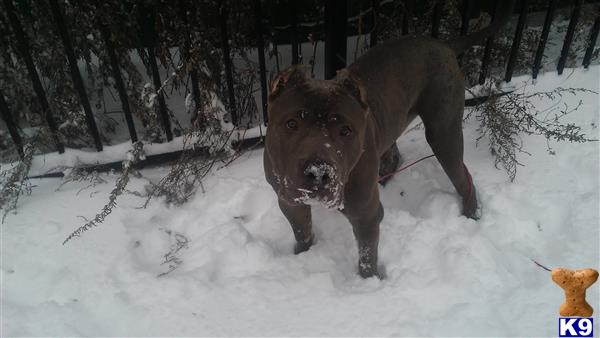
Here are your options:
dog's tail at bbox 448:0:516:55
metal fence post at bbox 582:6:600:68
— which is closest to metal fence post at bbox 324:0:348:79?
dog's tail at bbox 448:0:516:55

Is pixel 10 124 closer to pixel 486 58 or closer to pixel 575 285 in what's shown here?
pixel 575 285

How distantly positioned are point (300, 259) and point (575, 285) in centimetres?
170

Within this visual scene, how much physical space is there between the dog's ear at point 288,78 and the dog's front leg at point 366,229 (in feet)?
2.25

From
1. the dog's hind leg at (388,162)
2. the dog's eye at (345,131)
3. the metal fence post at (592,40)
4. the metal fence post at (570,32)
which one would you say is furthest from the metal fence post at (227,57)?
the metal fence post at (592,40)

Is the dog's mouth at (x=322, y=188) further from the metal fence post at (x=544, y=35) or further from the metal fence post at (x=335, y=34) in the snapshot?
the metal fence post at (x=544, y=35)

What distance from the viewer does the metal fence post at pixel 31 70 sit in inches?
110

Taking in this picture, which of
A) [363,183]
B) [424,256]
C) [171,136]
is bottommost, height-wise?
[424,256]

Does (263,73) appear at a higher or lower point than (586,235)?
higher

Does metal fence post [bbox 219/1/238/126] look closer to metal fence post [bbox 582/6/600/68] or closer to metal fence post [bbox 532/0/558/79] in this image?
metal fence post [bbox 532/0/558/79]

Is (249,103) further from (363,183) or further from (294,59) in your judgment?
(363,183)

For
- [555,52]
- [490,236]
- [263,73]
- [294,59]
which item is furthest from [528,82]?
[263,73]

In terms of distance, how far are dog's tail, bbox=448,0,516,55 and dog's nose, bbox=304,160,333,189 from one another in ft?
5.24

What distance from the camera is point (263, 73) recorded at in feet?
11.3

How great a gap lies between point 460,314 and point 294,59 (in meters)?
2.19
